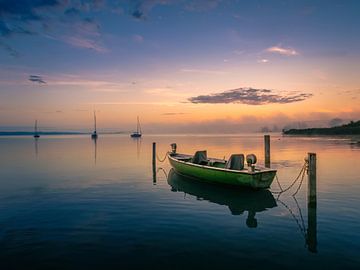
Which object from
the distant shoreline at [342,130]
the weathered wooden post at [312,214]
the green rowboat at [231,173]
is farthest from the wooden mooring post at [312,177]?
the distant shoreline at [342,130]

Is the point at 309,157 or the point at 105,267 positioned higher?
the point at 309,157

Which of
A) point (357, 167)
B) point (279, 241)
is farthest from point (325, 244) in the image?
point (357, 167)

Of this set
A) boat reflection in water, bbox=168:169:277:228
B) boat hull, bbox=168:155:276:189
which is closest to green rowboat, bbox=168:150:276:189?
boat hull, bbox=168:155:276:189

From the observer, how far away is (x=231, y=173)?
18969mm

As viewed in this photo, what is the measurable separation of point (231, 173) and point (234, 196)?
1.54m

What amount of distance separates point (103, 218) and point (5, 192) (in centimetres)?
1061

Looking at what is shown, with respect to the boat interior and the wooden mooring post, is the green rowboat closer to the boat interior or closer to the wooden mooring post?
the boat interior

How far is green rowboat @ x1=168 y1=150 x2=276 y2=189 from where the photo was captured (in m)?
18.0

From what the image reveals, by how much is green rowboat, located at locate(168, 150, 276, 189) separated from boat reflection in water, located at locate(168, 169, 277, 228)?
1.71ft

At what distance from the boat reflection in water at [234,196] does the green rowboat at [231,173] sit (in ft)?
1.71

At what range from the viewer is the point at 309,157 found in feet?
50.0

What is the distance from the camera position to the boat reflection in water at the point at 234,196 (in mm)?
14981

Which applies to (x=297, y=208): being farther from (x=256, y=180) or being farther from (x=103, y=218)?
(x=103, y=218)

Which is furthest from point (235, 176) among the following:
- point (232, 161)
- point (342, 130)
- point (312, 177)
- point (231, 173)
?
point (342, 130)
